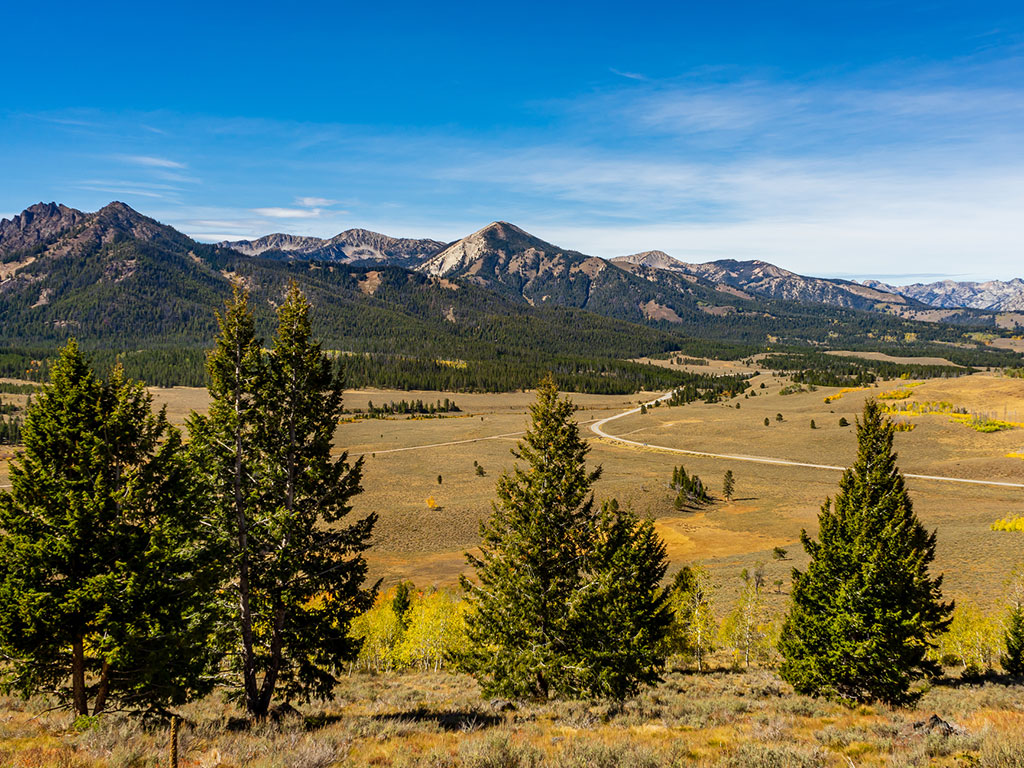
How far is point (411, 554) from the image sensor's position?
6059 cm

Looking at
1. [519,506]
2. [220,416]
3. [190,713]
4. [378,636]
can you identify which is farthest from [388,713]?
[378,636]

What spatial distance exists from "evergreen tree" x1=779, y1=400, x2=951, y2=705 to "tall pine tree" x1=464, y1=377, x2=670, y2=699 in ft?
19.8

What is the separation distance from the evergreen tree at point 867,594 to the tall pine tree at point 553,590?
19.8ft

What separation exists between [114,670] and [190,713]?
4870mm

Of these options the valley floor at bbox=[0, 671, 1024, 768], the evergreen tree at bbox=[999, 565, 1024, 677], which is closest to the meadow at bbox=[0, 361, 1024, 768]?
the valley floor at bbox=[0, 671, 1024, 768]

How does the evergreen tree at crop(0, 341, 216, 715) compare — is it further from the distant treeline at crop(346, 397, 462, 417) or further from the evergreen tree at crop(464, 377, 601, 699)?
the distant treeline at crop(346, 397, 462, 417)

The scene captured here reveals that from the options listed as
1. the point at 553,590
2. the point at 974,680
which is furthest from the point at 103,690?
the point at 974,680

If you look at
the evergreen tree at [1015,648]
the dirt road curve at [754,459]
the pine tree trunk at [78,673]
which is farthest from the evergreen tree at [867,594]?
the dirt road curve at [754,459]

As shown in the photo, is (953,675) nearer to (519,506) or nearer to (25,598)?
(519,506)

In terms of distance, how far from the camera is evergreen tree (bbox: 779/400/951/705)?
59.1ft

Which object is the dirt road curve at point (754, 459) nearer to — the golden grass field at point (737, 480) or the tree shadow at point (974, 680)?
the golden grass field at point (737, 480)

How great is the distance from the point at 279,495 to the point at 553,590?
33.4 ft

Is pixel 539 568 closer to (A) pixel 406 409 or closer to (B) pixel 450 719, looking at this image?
(B) pixel 450 719

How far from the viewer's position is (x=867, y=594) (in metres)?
18.1
